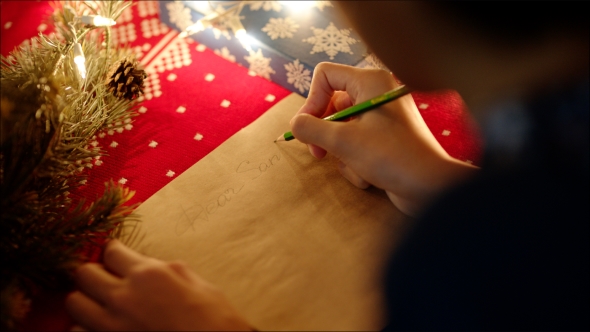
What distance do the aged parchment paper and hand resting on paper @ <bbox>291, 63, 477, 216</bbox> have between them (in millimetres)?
43

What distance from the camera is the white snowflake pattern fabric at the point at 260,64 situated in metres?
0.79

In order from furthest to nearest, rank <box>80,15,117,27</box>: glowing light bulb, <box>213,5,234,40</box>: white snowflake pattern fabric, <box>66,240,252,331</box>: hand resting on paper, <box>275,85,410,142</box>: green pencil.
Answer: <box>213,5,234,40</box>: white snowflake pattern fabric
<box>80,15,117,27</box>: glowing light bulb
<box>275,85,410,142</box>: green pencil
<box>66,240,252,331</box>: hand resting on paper

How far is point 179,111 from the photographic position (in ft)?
2.44

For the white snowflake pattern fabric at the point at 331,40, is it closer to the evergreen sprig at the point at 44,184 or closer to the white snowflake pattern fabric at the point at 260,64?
the white snowflake pattern fabric at the point at 260,64

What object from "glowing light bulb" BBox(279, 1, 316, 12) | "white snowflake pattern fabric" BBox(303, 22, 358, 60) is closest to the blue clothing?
"white snowflake pattern fabric" BBox(303, 22, 358, 60)

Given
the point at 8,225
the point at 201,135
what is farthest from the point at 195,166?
the point at 8,225

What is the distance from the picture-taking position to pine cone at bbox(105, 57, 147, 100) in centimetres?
71

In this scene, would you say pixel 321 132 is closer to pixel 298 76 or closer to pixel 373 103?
pixel 373 103

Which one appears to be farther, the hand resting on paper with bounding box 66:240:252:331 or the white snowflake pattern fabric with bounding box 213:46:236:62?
the white snowflake pattern fabric with bounding box 213:46:236:62

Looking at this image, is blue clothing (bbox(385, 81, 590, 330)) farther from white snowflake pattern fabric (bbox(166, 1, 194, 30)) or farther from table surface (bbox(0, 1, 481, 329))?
white snowflake pattern fabric (bbox(166, 1, 194, 30))

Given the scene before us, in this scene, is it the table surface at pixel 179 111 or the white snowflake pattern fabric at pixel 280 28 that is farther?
the white snowflake pattern fabric at pixel 280 28

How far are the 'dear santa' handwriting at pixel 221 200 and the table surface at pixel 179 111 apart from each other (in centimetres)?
7

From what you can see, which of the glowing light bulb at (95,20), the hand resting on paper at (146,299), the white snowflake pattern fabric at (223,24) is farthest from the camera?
the white snowflake pattern fabric at (223,24)

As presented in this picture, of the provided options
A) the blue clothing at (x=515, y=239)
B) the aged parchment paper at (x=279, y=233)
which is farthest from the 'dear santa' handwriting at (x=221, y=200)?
the blue clothing at (x=515, y=239)
